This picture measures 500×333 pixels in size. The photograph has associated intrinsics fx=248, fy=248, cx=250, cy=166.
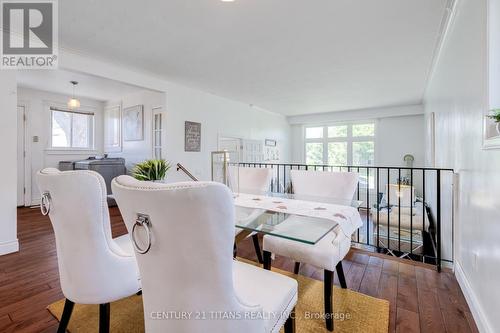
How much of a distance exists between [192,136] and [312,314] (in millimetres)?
3787

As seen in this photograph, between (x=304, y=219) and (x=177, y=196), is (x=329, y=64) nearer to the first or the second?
(x=304, y=219)

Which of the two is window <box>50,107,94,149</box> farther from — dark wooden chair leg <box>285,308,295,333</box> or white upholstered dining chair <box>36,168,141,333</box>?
dark wooden chair leg <box>285,308,295,333</box>

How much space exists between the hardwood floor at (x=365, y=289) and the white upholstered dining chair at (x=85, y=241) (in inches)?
26.8

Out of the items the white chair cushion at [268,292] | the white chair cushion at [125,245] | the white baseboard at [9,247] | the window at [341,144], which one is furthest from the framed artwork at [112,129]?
the window at [341,144]

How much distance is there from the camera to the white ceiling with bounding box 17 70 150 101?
411 centimetres

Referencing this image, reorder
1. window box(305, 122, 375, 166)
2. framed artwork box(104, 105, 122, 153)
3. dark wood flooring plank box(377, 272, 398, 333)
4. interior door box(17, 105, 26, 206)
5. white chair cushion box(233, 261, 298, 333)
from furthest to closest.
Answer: window box(305, 122, 375, 166)
framed artwork box(104, 105, 122, 153)
interior door box(17, 105, 26, 206)
dark wood flooring plank box(377, 272, 398, 333)
white chair cushion box(233, 261, 298, 333)

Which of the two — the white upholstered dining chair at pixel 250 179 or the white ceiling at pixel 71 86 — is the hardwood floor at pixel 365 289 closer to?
→ the white upholstered dining chair at pixel 250 179

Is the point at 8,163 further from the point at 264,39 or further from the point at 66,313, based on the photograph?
the point at 264,39

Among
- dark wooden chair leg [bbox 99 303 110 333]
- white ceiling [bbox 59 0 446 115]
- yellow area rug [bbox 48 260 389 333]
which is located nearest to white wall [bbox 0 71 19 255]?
white ceiling [bbox 59 0 446 115]

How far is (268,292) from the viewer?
107 cm

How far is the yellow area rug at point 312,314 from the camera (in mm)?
1562

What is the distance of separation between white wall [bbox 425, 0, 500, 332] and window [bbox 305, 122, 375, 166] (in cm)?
490

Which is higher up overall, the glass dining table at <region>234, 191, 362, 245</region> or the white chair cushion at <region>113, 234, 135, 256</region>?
the glass dining table at <region>234, 191, 362, 245</region>

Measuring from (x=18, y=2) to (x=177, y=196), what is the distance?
9.63ft
